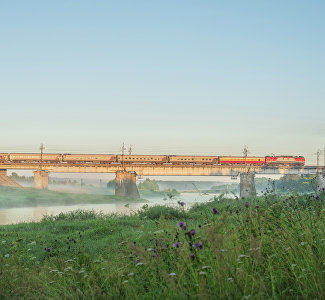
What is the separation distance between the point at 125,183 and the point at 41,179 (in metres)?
16.0

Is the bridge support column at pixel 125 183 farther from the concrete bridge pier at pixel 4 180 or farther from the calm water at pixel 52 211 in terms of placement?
the calm water at pixel 52 211

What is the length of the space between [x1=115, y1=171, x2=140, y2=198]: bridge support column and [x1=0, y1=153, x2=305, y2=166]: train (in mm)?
2582

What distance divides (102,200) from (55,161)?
13289 millimetres

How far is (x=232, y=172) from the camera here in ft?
246

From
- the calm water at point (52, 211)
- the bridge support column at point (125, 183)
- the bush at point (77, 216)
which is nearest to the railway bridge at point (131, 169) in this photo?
the bridge support column at point (125, 183)

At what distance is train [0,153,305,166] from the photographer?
247ft

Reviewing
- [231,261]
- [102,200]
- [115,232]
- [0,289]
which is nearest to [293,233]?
→ [231,261]

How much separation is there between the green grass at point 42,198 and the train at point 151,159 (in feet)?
20.7

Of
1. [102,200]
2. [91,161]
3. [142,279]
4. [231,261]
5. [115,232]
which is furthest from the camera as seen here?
[91,161]

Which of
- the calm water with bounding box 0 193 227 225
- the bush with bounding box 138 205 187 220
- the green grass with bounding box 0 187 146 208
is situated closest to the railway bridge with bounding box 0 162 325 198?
the green grass with bounding box 0 187 146 208

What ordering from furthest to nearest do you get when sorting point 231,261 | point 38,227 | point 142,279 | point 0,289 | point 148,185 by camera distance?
1. point 148,185
2. point 38,227
3. point 0,289
4. point 142,279
5. point 231,261

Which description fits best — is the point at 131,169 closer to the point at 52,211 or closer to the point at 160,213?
the point at 52,211

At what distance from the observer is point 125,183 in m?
76.3

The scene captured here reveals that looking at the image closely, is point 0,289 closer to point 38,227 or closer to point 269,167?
point 38,227
